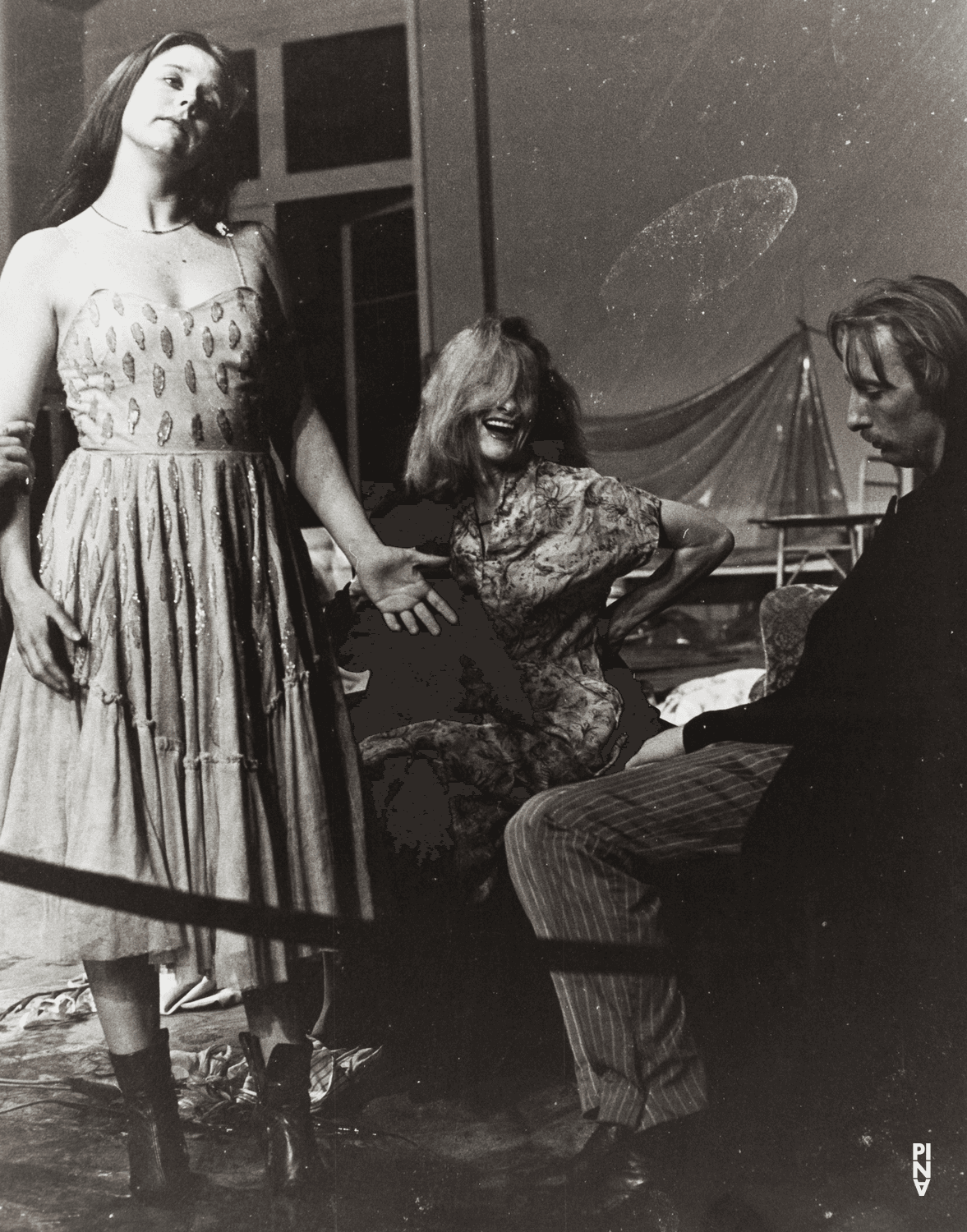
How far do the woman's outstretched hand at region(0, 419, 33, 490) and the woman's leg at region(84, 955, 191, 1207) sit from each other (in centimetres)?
88

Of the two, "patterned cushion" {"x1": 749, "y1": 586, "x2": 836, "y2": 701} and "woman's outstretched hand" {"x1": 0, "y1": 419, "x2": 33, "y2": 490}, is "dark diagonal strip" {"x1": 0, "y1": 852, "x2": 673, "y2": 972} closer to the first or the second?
"patterned cushion" {"x1": 749, "y1": 586, "x2": 836, "y2": 701}

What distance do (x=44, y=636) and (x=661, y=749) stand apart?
1127 millimetres

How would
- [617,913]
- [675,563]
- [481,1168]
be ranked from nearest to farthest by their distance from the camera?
1. [617,913]
2. [481,1168]
3. [675,563]

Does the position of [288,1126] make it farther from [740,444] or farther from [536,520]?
[740,444]

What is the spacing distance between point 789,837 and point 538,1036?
0.58 m

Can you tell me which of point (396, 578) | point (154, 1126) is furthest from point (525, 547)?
point (154, 1126)

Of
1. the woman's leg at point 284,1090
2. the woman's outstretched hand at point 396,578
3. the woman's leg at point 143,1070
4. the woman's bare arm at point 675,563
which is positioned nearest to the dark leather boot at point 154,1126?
the woman's leg at point 143,1070

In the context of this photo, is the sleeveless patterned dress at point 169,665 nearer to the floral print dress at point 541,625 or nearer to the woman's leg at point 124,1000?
the woman's leg at point 124,1000

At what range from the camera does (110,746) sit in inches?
77.9

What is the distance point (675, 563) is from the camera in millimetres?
2164

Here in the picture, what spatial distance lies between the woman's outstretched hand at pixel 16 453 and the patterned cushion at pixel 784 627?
4.54ft

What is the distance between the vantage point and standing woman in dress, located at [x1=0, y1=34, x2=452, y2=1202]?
2.00m

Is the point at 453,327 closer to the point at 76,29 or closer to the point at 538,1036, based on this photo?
the point at 76,29

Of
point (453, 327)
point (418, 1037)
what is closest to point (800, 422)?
point (453, 327)
